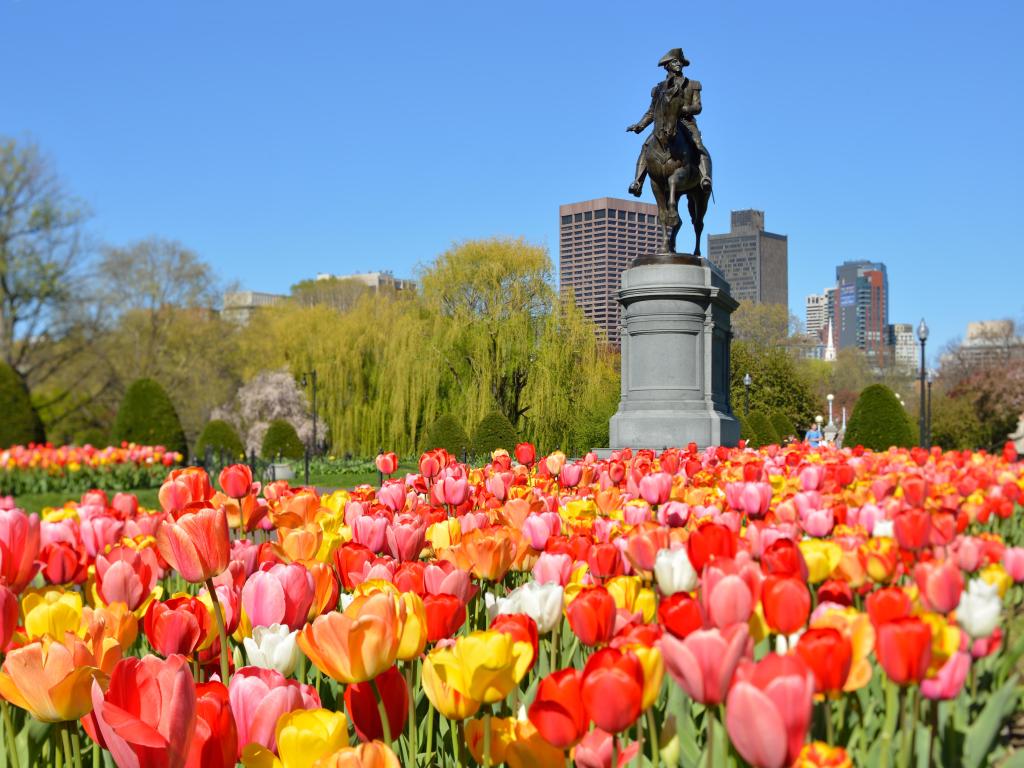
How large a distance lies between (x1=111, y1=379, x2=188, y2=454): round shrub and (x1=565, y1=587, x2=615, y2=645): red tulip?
23.2m

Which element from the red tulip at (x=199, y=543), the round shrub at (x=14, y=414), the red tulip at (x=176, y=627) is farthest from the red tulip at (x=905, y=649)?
the round shrub at (x=14, y=414)

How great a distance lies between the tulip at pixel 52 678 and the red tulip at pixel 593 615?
0.84 m

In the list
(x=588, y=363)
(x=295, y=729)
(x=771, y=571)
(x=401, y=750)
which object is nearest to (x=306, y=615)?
(x=401, y=750)

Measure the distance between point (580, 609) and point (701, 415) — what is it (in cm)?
1332

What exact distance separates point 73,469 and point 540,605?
15.7 metres

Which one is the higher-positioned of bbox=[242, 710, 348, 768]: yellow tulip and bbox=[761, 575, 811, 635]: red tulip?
bbox=[761, 575, 811, 635]: red tulip

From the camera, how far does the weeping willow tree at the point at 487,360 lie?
28.1m

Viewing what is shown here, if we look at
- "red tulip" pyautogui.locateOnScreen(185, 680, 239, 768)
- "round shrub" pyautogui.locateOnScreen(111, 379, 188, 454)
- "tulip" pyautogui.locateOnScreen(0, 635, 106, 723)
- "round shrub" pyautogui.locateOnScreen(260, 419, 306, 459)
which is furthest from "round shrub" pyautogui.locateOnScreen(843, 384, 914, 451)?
"red tulip" pyautogui.locateOnScreen(185, 680, 239, 768)

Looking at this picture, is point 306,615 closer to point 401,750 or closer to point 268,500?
point 401,750

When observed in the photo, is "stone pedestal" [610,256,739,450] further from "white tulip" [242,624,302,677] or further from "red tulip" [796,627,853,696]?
"red tulip" [796,627,853,696]

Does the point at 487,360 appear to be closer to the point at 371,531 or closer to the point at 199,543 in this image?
the point at 371,531

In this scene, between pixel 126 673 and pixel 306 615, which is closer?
pixel 126 673

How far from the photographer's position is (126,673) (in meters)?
1.28

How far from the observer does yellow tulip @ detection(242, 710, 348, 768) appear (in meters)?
1.32
